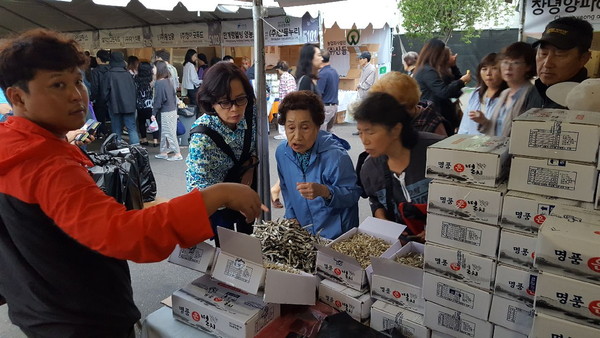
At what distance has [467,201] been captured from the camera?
121 cm

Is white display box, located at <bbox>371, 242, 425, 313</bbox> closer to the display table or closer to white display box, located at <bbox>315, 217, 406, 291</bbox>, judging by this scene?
white display box, located at <bbox>315, 217, 406, 291</bbox>

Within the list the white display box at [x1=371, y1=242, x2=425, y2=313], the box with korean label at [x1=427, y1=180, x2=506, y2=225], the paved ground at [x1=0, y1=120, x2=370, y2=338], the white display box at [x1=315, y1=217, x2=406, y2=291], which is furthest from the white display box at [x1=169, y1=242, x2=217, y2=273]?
the paved ground at [x1=0, y1=120, x2=370, y2=338]

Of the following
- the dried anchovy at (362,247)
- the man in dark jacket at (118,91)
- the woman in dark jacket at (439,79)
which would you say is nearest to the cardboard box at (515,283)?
the dried anchovy at (362,247)

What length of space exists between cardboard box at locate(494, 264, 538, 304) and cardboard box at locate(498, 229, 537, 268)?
21 millimetres

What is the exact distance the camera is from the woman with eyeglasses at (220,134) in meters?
2.19

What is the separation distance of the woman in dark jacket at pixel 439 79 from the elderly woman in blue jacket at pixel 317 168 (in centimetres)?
227

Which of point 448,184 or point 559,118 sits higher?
point 559,118

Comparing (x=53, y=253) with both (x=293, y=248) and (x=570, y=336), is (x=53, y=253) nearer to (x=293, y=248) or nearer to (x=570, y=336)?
(x=293, y=248)

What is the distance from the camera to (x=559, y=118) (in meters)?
1.12

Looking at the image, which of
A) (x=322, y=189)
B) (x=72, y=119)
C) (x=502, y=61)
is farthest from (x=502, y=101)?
(x=72, y=119)

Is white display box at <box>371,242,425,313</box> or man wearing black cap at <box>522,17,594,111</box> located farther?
man wearing black cap at <box>522,17,594,111</box>

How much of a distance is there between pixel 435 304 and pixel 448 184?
1.24 ft

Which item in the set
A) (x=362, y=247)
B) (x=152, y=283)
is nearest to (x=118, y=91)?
(x=152, y=283)

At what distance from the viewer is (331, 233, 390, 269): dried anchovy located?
5.33 ft
